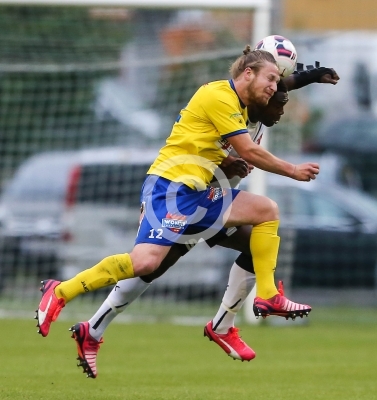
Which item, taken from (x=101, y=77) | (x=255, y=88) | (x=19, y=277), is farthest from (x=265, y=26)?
(x=255, y=88)

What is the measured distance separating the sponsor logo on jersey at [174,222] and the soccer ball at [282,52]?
4.33 feet

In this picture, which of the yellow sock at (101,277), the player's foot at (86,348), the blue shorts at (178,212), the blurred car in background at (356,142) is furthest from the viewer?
the blurred car in background at (356,142)

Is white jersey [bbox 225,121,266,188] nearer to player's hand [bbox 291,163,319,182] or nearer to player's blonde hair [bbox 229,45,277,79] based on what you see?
player's blonde hair [bbox 229,45,277,79]

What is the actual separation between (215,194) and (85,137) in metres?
8.73

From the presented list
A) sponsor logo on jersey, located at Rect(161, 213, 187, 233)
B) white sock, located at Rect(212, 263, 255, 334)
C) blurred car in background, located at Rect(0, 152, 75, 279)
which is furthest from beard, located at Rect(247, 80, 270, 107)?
blurred car in background, located at Rect(0, 152, 75, 279)

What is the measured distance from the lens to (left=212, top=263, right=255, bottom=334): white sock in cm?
801

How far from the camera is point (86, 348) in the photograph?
25.2ft

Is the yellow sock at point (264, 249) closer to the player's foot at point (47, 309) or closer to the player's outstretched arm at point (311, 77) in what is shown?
the player's outstretched arm at point (311, 77)

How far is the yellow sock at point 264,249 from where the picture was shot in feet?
24.6

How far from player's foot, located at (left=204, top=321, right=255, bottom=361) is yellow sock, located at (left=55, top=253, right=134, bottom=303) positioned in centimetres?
108

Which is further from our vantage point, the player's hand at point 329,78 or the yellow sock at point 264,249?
the player's hand at point 329,78

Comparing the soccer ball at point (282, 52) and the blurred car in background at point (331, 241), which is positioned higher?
the soccer ball at point (282, 52)

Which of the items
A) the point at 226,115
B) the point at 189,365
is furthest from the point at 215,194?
the point at 189,365

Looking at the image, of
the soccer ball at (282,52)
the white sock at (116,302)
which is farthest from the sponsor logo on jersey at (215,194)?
the soccer ball at (282,52)
